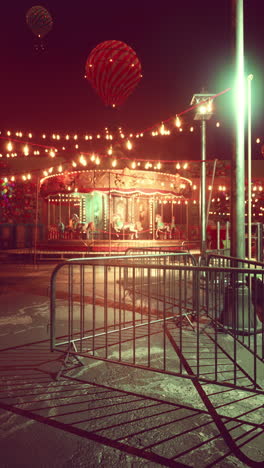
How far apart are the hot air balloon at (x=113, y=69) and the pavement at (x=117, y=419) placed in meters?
10.6

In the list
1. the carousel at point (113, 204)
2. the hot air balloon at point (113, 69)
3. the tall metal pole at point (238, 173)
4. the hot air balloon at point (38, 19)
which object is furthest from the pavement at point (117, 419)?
the carousel at point (113, 204)

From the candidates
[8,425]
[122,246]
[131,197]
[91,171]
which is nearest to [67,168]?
[91,171]

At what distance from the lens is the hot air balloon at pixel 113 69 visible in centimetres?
1104

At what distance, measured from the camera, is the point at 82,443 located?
254 cm

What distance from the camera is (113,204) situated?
70.5 ft

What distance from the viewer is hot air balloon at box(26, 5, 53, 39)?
36.6 ft

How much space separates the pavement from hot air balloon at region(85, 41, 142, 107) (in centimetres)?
1060

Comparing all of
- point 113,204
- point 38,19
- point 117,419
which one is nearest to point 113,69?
point 38,19

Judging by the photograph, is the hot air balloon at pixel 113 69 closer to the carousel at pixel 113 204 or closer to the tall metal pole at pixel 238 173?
the carousel at pixel 113 204

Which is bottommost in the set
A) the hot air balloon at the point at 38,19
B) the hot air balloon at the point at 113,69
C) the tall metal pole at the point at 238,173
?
the tall metal pole at the point at 238,173

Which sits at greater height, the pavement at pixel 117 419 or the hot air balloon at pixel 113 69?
the hot air balloon at pixel 113 69

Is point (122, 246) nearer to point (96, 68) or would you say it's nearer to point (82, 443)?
point (96, 68)

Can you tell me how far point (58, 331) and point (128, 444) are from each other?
3208 millimetres

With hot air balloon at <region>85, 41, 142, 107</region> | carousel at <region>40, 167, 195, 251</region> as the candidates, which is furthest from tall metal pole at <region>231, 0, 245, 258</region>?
carousel at <region>40, 167, 195, 251</region>
